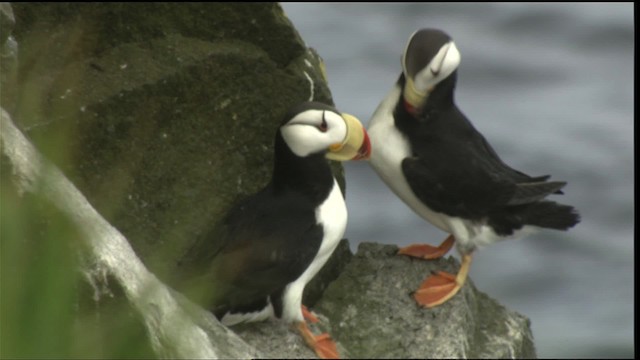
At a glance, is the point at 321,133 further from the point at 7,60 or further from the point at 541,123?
the point at 541,123

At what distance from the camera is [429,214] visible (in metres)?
7.93

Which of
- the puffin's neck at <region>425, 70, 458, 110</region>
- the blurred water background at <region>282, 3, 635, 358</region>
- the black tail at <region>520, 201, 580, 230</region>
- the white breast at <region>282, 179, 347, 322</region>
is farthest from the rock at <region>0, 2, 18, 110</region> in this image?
the blurred water background at <region>282, 3, 635, 358</region>

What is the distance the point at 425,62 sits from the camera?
7594 mm

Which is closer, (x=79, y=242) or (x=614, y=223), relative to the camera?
(x=79, y=242)

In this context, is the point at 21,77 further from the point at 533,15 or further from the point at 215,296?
the point at 533,15

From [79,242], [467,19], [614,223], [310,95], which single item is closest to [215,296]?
[310,95]

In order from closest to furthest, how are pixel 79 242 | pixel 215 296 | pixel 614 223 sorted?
pixel 79 242 < pixel 215 296 < pixel 614 223

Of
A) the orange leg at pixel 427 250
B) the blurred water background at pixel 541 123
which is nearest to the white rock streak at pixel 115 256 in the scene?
the orange leg at pixel 427 250

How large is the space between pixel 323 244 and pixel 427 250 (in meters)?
1.25

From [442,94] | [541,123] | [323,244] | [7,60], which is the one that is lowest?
[541,123]

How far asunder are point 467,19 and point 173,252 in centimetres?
779

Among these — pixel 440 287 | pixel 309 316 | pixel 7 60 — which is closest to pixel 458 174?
pixel 440 287

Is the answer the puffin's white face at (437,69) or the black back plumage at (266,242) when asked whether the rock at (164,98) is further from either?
the puffin's white face at (437,69)

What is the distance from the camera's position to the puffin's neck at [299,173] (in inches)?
271
